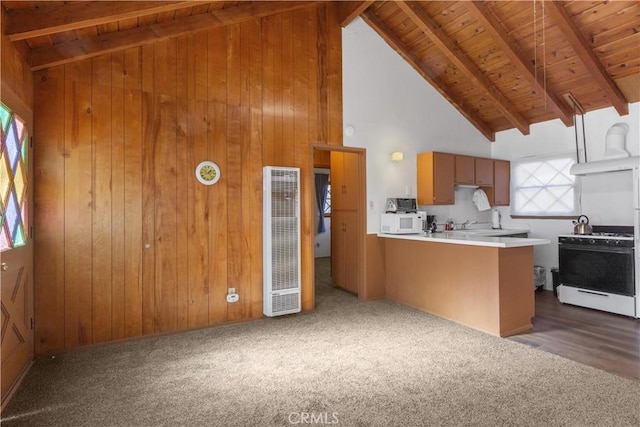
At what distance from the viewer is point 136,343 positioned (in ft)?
10.2

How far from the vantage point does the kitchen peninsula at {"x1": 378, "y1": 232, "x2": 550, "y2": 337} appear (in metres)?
3.29

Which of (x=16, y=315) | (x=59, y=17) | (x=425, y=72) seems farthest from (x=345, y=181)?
(x=16, y=315)

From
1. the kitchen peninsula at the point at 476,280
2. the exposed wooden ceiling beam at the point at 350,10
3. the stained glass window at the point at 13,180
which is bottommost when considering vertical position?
the kitchen peninsula at the point at 476,280

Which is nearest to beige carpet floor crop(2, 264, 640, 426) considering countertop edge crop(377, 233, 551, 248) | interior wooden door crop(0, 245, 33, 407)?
interior wooden door crop(0, 245, 33, 407)

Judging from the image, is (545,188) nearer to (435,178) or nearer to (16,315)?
(435,178)

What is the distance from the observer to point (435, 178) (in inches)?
190

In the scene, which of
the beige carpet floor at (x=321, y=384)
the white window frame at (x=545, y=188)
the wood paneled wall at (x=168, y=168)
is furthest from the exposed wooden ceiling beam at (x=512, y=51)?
the beige carpet floor at (x=321, y=384)

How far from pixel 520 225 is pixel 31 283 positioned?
6.29 metres

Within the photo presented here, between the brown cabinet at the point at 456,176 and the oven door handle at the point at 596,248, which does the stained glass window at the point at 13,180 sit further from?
the oven door handle at the point at 596,248

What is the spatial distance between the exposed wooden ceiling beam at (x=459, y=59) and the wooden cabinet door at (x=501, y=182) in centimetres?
61

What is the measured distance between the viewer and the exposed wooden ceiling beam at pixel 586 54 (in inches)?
135

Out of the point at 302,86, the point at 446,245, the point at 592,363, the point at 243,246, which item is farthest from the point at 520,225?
the point at 243,246

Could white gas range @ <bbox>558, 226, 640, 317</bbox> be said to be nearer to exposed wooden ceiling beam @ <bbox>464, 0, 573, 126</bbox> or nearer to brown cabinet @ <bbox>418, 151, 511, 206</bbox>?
brown cabinet @ <bbox>418, 151, 511, 206</bbox>

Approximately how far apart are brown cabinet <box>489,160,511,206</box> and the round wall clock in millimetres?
4367
